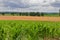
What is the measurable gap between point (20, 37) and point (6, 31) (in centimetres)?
122

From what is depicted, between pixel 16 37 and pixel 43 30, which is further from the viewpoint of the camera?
pixel 43 30

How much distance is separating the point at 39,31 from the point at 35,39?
807mm

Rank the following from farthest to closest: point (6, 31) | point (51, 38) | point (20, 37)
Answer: point (51, 38), point (6, 31), point (20, 37)

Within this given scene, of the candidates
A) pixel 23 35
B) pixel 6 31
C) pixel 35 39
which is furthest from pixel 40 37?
pixel 6 31

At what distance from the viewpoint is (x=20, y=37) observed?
11.6 metres

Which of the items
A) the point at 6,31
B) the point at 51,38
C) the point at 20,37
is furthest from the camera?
the point at 51,38

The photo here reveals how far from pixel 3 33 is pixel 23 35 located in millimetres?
1206

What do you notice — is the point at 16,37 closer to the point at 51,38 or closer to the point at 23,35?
the point at 23,35

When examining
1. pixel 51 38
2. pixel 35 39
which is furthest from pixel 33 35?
pixel 51 38

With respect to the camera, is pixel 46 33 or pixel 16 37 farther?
pixel 46 33

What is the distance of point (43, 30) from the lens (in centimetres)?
1299

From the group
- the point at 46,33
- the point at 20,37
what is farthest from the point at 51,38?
the point at 20,37

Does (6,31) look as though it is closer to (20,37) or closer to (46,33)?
(20,37)

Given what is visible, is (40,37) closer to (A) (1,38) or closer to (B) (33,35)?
(B) (33,35)
